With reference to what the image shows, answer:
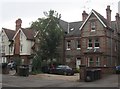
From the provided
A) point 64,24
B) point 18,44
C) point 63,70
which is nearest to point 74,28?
point 64,24

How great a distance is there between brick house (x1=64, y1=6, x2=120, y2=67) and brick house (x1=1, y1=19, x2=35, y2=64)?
35.8ft

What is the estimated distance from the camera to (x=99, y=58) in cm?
4347

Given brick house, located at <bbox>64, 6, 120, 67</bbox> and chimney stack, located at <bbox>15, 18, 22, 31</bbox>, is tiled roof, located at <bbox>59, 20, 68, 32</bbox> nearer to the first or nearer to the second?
brick house, located at <bbox>64, 6, 120, 67</bbox>

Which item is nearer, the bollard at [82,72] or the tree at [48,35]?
the bollard at [82,72]

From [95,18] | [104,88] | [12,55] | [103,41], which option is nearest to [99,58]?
[103,41]

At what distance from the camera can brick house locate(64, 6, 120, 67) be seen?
43.9 metres

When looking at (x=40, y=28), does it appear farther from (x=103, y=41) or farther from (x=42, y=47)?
(x=103, y=41)

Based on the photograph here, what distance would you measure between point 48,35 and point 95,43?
27.4 ft

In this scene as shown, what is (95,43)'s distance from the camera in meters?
45.0

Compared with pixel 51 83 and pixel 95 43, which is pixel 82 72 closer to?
pixel 51 83

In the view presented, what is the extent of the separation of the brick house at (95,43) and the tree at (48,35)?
3663 millimetres

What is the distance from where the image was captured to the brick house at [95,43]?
4388 centimetres

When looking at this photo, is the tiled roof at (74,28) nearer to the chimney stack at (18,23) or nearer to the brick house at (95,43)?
the brick house at (95,43)

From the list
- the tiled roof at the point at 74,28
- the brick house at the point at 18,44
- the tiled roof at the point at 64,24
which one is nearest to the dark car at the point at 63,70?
the tiled roof at the point at 74,28
